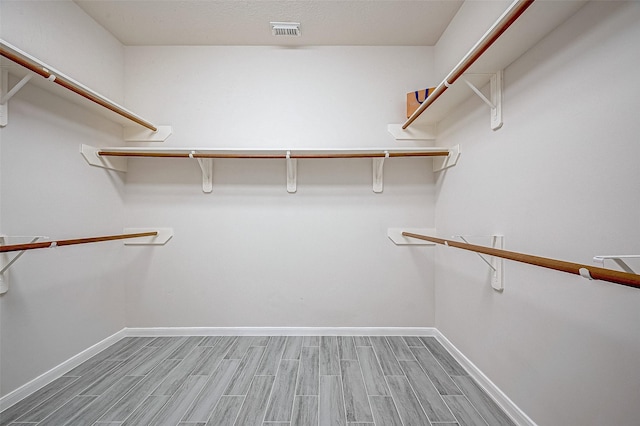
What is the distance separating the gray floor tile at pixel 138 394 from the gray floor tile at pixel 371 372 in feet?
4.27

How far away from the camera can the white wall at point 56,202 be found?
1.40 m

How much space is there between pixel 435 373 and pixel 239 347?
1.43 meters

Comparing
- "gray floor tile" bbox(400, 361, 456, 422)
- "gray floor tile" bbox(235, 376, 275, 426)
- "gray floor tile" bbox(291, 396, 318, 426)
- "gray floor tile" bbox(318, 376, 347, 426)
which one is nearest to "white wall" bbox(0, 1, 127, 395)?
"gray floor tile" bbox(235, 376, 275, 426)

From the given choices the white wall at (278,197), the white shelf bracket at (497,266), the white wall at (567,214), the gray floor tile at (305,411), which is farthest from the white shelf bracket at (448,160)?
the gray floor tile at (305,411)

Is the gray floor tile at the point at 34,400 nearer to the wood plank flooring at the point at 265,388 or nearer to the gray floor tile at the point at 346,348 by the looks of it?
the wood plank flooring at the point at 265,388

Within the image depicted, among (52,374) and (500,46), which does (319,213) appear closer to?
(500,46)

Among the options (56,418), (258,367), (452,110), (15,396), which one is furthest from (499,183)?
(15,396)

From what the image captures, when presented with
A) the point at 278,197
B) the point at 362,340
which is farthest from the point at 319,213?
the point at 362,340

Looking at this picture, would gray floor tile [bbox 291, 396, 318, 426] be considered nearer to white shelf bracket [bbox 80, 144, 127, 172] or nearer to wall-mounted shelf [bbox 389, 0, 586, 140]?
wall-mounted shelf [bbox 389, 0, 586, 140]

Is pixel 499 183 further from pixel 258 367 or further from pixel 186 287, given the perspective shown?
pixel 186 287

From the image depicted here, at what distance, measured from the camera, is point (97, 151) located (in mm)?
1889

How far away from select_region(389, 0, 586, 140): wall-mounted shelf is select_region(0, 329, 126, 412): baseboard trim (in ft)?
9.52

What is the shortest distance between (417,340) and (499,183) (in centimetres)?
142

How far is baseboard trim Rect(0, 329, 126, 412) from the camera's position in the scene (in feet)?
4.44
